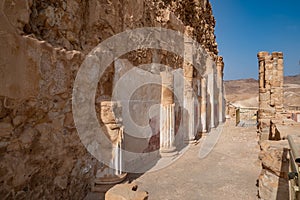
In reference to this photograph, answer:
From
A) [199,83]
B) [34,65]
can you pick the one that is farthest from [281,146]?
[199,83]

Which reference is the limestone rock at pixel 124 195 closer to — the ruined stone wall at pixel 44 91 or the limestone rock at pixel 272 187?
the ruined stone wall at pixel 44 91

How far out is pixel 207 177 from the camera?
17.4 ft

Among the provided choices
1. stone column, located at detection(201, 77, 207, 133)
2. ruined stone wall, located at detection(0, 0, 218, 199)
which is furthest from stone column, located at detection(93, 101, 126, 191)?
stone column, located at detection(201, 77, 207, 133)

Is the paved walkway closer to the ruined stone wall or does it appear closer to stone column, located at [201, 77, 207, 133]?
the ruined stone wall

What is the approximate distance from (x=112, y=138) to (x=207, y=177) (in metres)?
2.65

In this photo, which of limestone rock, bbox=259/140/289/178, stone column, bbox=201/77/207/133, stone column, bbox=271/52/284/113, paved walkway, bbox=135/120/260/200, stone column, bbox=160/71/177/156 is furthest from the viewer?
stone column, bbox=201/77/207/133

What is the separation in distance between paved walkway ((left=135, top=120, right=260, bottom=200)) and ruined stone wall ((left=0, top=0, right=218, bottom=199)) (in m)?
1.62

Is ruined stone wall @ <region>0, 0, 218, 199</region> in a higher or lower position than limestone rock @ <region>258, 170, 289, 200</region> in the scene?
higher

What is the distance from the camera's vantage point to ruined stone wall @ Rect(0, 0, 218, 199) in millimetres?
2459

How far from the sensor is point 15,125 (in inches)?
102

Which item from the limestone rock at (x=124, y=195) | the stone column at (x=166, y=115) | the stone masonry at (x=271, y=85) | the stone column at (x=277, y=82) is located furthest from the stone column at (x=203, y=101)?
the limestone rock at (x=124, y=195)

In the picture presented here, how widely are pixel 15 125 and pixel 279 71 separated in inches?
430

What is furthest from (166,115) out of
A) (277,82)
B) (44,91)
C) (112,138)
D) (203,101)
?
(277,82)

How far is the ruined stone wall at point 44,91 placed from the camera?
246 centimetres
